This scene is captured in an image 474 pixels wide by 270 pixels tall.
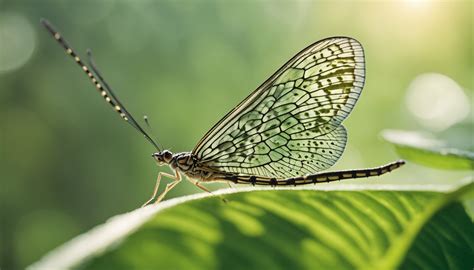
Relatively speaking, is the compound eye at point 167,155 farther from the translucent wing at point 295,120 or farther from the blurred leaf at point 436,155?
the blurred leaf at point 436,155

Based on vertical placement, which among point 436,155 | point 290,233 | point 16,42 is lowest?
point 436,155

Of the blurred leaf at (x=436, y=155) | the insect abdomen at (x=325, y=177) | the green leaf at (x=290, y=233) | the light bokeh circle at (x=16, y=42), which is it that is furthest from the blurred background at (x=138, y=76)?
the green leaf at (x=290, y=233)

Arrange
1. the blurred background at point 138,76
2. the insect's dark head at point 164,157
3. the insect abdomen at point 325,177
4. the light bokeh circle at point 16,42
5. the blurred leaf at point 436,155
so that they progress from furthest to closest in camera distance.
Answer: the light bokeh circle at point 16,42 < the blurred background at point 138,76 < the insect's dark head at point 164,157 < the insect abdomen at point 325,177 < the blurred leaf at point 436,155

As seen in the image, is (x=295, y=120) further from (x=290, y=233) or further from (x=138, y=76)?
(x=138, y=76)

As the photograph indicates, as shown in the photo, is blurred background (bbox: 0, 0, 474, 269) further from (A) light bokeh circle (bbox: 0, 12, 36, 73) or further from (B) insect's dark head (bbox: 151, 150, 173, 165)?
(B) insect's dark head (bbox: 151, 150, 173, 165)

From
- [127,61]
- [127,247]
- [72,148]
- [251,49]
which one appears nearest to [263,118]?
[127,247]

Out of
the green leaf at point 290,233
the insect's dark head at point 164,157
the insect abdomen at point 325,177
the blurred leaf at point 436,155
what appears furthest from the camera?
the insect's dark head at point 164,157

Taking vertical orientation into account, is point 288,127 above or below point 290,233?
below

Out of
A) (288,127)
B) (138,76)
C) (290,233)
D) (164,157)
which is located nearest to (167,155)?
(164,157)
